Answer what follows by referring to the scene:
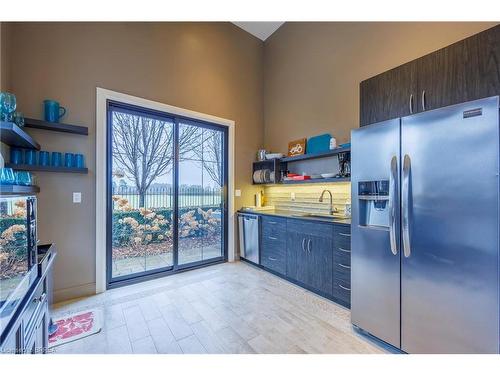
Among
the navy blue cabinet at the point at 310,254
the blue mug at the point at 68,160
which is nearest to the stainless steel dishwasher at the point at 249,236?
the navy blue cabinet at the point at 310,254

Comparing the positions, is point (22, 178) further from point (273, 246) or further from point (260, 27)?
point (260, 27)

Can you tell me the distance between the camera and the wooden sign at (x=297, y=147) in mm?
3652

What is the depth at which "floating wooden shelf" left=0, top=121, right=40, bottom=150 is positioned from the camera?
1.55m

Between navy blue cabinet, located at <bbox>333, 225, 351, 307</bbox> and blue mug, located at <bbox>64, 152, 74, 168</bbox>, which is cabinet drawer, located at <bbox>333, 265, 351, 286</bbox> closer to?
navy blue cabinet, located at <bbox>333, 225, 351, 307</bbox>

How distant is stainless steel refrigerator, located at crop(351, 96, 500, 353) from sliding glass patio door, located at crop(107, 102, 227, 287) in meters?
2.51

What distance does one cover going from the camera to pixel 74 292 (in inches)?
102

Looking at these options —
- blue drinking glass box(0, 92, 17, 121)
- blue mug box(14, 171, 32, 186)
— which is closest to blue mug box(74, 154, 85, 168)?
blue drinking glass box(0, 92, 17, 121)

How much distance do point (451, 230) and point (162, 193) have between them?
325cm

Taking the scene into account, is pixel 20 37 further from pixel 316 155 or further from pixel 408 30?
pixel 408 30

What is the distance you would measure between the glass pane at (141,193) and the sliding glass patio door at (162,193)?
0.04 ft

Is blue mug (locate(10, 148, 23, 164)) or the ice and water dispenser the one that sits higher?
blue mug (locate(10, 148, 23, 164))

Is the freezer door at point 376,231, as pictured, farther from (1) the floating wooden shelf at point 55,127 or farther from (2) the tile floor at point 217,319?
(1) the floating wooden shelf at point 55,127

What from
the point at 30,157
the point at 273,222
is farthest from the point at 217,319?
the point at 30,157
